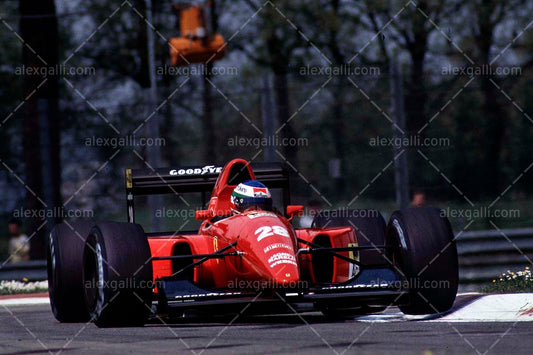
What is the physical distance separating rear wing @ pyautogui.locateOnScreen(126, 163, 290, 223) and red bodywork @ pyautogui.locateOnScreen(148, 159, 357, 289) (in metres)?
0.73

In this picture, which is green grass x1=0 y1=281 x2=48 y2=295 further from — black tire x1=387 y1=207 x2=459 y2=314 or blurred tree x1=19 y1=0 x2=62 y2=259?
black tire x1=387 y1=207 x2=459 y2=314

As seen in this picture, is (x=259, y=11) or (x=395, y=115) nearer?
(x=395, y=115)

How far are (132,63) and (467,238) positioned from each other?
44.2 ft

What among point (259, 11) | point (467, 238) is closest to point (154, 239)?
point (467, 238)

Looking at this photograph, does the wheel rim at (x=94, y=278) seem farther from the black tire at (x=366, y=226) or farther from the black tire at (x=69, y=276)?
the black tire at (x=366, y=226)

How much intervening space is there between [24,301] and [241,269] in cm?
580

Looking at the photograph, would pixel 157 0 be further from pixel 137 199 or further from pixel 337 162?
pixel 337 162

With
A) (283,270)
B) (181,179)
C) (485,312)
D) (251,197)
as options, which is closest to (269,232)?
(283,270)

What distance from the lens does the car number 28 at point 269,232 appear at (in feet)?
28.5

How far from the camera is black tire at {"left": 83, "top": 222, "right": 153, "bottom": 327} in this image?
8.44m

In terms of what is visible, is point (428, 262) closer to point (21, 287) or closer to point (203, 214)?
point (203, 214)

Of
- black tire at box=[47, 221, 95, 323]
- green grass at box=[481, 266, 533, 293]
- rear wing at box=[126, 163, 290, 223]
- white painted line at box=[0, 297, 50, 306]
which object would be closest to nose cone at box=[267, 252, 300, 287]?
black tire at box=[47, 221, 95, 323]

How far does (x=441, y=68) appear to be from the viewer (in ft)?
55.6

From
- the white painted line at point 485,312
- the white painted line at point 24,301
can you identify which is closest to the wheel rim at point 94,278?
the white painted line at point 485,312
